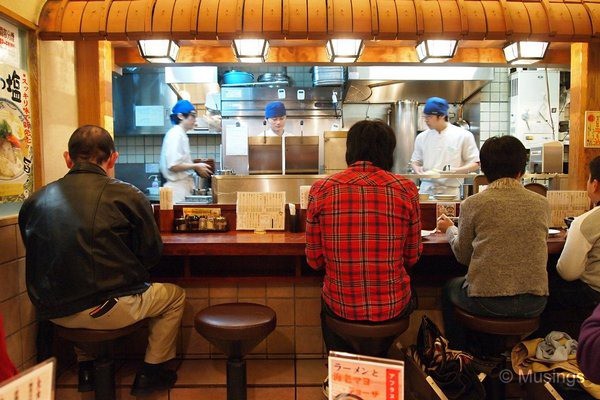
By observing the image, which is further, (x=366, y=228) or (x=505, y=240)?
(x=505, y=240)

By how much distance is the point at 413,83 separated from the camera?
6148 mm

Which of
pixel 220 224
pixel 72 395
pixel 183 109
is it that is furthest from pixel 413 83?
pixel 72 395

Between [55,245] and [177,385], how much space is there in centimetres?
124

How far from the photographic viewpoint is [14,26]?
2477mm

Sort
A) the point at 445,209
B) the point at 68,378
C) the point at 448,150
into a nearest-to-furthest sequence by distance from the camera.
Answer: the point at 68,378 < the point at 445,209 < the point at 448,150

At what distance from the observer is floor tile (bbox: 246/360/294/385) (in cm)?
272

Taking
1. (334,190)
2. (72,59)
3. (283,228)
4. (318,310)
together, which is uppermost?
(72,59)

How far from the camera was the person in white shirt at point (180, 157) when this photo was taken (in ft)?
15.3

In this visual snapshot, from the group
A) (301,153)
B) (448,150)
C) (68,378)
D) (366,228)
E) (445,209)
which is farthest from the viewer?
(301,153)

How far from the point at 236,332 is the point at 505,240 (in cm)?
141

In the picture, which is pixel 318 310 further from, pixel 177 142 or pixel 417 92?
pixel 417 92

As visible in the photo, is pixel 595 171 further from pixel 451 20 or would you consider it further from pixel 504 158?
pixel 451 20

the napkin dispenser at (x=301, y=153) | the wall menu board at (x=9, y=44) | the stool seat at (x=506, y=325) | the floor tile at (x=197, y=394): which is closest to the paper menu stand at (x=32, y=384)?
the floor tile at (x=197, y=394)

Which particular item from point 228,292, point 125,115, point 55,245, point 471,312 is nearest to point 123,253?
A: point 55,245
